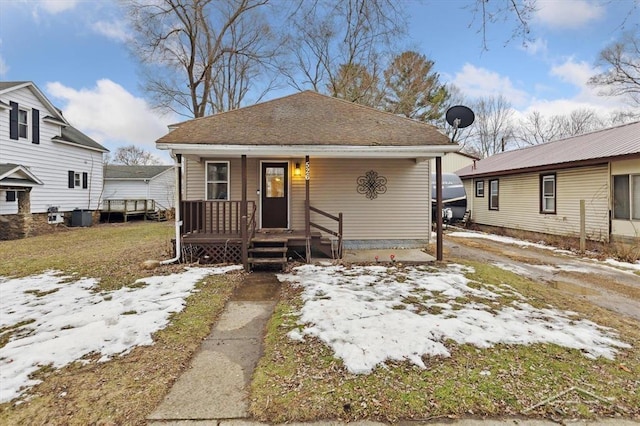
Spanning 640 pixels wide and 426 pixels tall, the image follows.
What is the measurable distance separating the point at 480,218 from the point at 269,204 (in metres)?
11.8

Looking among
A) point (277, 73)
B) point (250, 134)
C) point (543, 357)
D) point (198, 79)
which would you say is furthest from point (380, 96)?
point (543, 357)

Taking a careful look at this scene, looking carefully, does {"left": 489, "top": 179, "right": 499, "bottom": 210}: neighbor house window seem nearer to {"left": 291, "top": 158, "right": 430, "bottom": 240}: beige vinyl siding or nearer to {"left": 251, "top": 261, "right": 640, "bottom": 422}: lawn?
{"left": 291, "top": 158, "right": 430, "bottom": 240}: beige vinyl siding

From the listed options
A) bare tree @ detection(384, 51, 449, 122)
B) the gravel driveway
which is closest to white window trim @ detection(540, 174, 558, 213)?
the gravel driveway

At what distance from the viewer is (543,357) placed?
3.20 m

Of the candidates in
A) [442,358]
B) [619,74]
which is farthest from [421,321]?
[619,74]

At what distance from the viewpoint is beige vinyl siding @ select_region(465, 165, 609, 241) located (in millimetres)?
9805

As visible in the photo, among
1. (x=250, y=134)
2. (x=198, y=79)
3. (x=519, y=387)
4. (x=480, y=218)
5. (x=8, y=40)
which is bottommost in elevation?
(x=519, y=387)

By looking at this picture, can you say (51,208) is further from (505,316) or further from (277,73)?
(505,316)

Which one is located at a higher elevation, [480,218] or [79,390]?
[480,218]

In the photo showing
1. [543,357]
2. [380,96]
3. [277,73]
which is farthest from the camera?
[277,73]

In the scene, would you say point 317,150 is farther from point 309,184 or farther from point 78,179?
point 78,179

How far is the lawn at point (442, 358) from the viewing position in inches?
97.6

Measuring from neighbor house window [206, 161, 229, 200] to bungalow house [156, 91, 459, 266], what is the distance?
0.03 meters

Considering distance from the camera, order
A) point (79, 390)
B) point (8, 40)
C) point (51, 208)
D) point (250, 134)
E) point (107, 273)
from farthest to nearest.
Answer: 1. point (51, 208)
2. point (8, 40)
3. point (250, 134)
4. point (107, 273)
5. point (79, 390)
